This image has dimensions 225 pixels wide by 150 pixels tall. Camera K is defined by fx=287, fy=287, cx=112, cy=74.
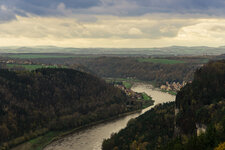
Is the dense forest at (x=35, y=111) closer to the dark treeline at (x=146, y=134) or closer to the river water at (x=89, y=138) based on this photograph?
the river water at (x=89, y=138)

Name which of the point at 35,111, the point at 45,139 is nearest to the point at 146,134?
the point at 45,139

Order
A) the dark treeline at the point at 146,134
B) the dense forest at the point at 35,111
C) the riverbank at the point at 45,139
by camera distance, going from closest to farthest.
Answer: the dark treeline at the point at 146,134, the riverbank at the point at 45,139, the dense forest at the point at 35,111

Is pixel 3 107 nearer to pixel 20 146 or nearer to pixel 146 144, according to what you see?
pixel 20 146

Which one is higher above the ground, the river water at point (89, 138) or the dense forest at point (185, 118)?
the dense forest at point (185, 118)

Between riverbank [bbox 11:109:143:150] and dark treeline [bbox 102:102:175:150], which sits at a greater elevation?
dark treeline [bbox 102:102:175:150]

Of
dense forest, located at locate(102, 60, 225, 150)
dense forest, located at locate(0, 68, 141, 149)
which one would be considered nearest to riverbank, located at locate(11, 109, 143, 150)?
dense forest, located at locate(0, 68, 141, 149)

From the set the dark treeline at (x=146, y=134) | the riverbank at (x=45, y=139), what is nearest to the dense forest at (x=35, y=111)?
the riverbank at (x=45, y=139)

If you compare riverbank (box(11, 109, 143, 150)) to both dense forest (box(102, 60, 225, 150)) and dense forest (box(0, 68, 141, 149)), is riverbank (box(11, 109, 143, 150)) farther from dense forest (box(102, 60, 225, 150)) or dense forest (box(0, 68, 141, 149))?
dense forest (box(102, 60, 225, 150))

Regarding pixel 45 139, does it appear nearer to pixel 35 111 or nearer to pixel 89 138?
pixel 89 138

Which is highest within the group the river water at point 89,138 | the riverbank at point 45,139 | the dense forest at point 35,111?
the dense forest at point 35,111
